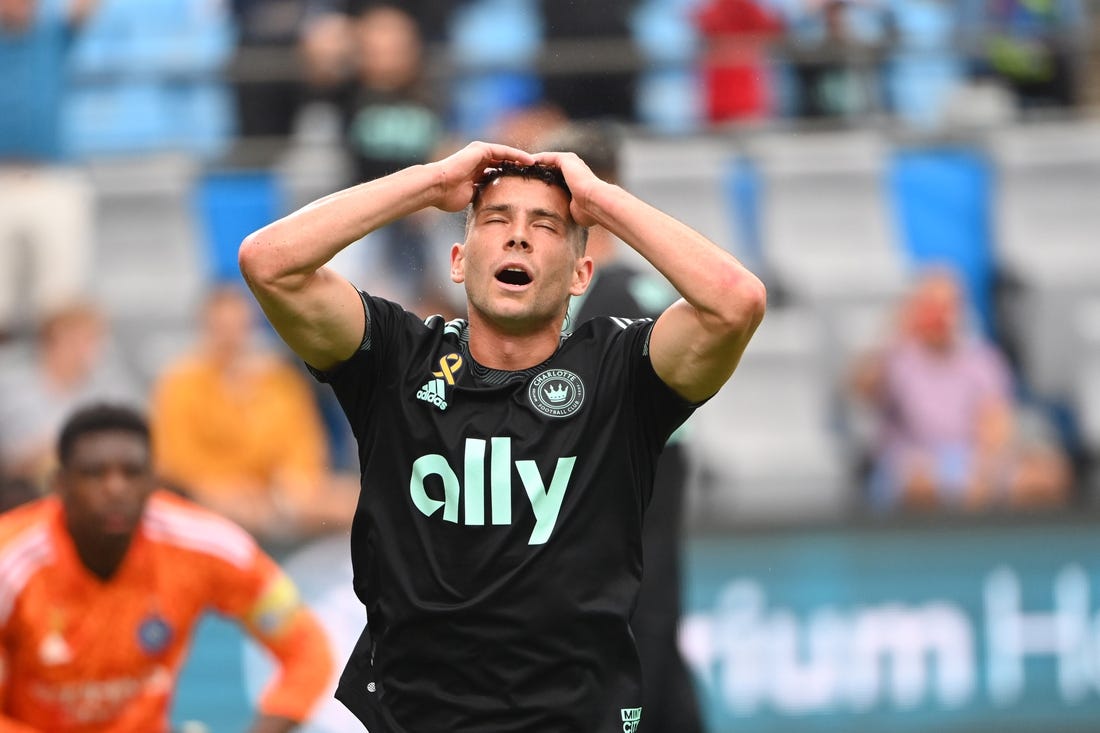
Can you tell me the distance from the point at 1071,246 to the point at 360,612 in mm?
6339

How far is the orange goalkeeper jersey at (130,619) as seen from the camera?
6.19 meters

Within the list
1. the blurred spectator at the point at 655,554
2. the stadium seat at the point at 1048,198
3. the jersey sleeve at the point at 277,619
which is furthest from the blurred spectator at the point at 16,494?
the stadium seat at the point at 1048,198

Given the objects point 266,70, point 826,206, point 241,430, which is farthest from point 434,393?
point 826,206

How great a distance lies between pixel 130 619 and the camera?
6293mm

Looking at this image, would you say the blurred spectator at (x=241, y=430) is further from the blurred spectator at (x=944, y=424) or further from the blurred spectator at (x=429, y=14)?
the blurred spectator at (x=944, y=424)

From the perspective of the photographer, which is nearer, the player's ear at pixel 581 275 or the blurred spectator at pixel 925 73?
the player's ear at pixel 581 275

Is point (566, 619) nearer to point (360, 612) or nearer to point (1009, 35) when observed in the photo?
point (360, 612)

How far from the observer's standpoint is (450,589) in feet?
13.4

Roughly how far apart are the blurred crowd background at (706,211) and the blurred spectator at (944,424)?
0.05ft

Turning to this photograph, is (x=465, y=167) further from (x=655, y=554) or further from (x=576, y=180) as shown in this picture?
Result: (x=655, y=554)

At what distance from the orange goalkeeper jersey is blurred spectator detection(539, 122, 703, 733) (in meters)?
1.12

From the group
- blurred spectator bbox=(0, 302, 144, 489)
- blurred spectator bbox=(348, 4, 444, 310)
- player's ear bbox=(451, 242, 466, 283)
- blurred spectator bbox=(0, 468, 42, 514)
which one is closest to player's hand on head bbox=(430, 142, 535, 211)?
player's ear bbox=(451, 242, 466, 283)

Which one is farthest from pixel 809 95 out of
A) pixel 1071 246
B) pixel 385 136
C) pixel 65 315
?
pixel 65 315

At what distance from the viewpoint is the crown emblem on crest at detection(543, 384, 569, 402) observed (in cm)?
421
